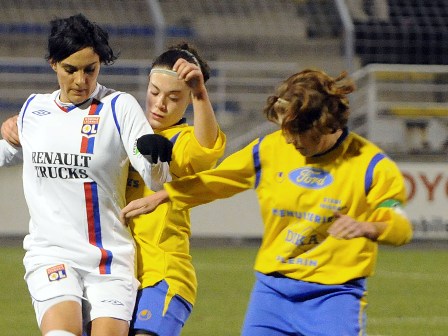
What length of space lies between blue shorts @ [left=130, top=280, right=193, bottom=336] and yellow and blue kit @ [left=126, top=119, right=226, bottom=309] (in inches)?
0.9

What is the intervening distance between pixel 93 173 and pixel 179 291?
594mm

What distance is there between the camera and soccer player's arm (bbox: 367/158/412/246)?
407cm

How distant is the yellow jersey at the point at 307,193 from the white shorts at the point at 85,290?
1.28 ft

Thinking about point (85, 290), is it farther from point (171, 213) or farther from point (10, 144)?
point (10, 144)

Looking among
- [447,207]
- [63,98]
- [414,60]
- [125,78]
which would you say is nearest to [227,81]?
[125,78]

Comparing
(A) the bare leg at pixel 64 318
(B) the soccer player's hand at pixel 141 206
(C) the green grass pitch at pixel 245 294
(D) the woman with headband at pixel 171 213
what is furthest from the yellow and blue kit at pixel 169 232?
(C) the green grass pitch at pixel 245 294

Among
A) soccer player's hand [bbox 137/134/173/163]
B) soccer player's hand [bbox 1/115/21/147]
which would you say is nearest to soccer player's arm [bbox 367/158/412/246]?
soccer player's hand [bbox 137/134/173/163]

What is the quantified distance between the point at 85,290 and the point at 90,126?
632mm

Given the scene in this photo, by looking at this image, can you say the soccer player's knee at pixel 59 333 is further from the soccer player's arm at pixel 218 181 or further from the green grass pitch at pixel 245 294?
the green grass pitch at pixel 245 294

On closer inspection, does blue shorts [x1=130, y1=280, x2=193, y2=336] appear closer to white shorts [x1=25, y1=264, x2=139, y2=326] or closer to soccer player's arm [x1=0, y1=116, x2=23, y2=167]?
white shorts [x1=25, y1=264, x2=139, y2=326]

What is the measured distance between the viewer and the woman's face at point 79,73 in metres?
4.53

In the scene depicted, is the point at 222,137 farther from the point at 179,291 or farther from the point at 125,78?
the point at 125,78

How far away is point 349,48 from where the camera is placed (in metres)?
15.1

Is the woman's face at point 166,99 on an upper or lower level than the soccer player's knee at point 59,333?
upper
